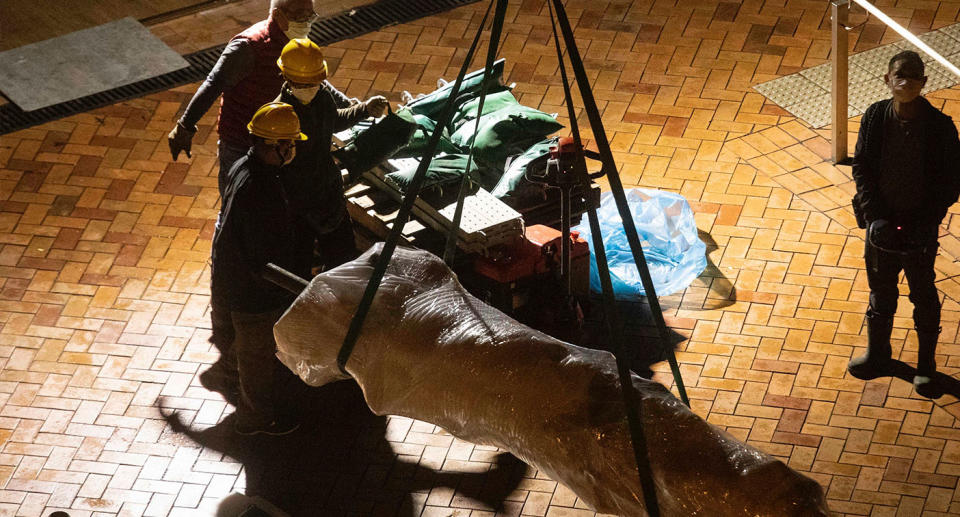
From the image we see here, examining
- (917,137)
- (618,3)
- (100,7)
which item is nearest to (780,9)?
(618,3)

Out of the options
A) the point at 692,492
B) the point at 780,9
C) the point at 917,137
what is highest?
the point at 692,492

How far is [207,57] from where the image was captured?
920 cm

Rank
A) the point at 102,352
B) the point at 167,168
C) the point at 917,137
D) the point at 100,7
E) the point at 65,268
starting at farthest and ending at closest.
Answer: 1. the point at 100,7
2. the point at 167,168
3. the point at 65,268
4. the point at 102,352
5. the point at 917,137

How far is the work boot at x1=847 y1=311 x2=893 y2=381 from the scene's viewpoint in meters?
5.81

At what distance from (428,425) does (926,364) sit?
7.90ft

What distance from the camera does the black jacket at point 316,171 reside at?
570 cm

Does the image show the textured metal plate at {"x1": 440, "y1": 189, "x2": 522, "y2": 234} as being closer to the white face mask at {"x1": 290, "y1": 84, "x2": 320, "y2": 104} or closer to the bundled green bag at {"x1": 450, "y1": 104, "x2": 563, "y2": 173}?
the bundled green bag at {"x1": 450, "y1": 104, "x2": 563, "y2": 173}

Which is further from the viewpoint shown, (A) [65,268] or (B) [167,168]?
(B) [167,168]

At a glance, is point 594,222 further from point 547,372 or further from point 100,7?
point 100,7

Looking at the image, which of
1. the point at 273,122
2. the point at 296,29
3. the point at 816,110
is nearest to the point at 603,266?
the point at 273,122

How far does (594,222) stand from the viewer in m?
3.56

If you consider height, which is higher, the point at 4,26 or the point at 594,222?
the point at 594,222

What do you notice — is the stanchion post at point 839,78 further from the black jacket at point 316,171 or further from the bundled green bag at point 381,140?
the black jacket at point 316,171

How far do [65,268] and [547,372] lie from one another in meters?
4.47
